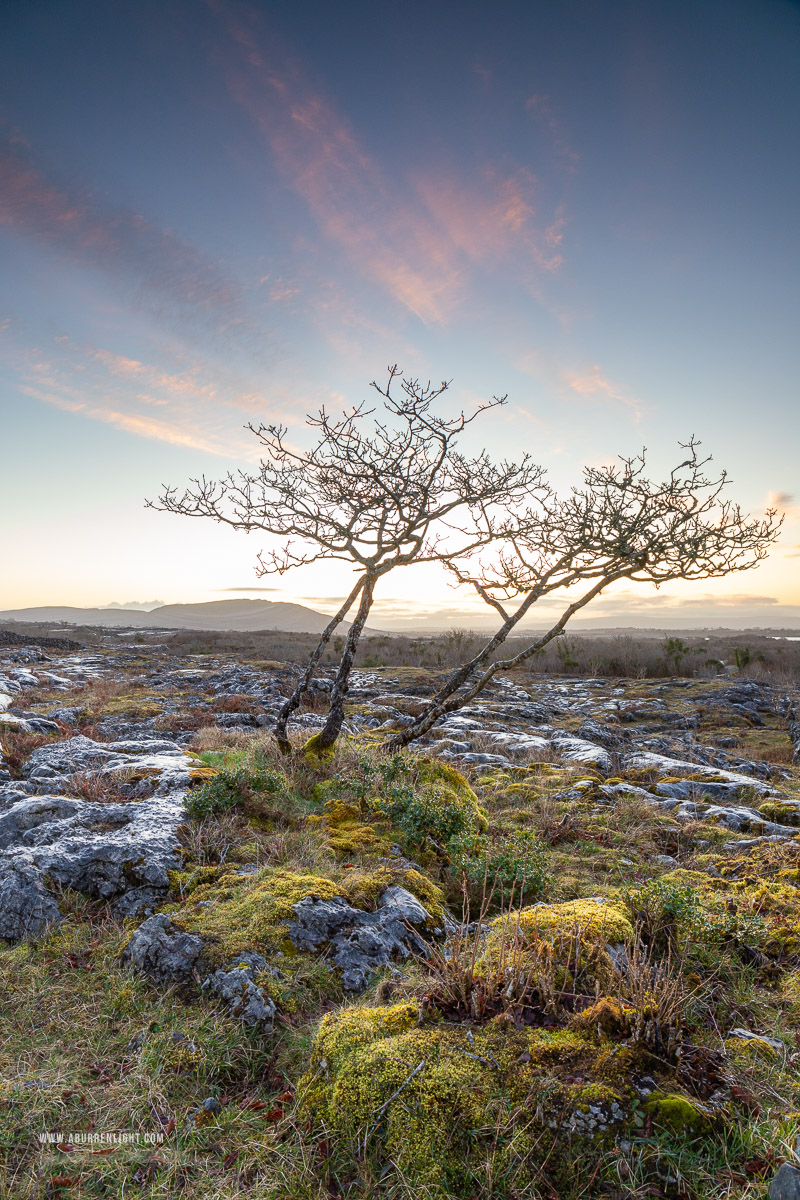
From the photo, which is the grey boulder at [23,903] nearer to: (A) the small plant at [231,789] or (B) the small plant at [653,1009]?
(A) the small plant at [231,789]

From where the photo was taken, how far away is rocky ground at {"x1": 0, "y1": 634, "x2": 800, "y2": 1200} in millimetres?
2887

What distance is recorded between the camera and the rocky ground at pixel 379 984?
289cm

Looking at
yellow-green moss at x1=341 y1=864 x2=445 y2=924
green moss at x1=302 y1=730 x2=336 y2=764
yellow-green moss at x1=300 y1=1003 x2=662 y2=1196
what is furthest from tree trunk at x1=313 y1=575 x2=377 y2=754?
yellow-green moss at x1=300 y1=1003 x2=662 y2=1196

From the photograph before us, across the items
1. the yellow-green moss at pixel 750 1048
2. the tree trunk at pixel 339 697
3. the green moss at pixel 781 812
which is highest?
the tree trunk at pixel 339 697

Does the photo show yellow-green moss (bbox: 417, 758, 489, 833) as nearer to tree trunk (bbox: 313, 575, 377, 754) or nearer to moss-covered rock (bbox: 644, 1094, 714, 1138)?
tree trunk (bbox: 313, 575, 377, 754)

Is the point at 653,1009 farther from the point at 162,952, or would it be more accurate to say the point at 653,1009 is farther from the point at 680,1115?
the point at 162,952

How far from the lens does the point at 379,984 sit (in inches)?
170

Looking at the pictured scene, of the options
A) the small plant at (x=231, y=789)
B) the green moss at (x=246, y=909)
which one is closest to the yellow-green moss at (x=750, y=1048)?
the green moss at (x=246, y=909)

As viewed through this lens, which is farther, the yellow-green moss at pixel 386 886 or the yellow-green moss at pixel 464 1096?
the yellow-green moss at pixel 386 886

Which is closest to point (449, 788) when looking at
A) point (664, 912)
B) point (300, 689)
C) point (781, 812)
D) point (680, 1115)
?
point (300, 689)

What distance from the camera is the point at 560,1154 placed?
9.36ft

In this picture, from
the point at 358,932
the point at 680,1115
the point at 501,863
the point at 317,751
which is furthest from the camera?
the point at 317,751

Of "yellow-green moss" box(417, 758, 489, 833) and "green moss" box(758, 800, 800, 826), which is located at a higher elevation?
"yellow-green moss" box(417, 758, 489, 833)

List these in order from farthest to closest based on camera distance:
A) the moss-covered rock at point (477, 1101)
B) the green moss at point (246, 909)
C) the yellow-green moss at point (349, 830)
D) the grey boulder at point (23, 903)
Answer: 1. the yellow-green moss at point (349, 830)
2. the grey boulder at point (23, 903)
3. the green moss at point (246, 909)
4. the moss-covered rock at point (477, 1101)
